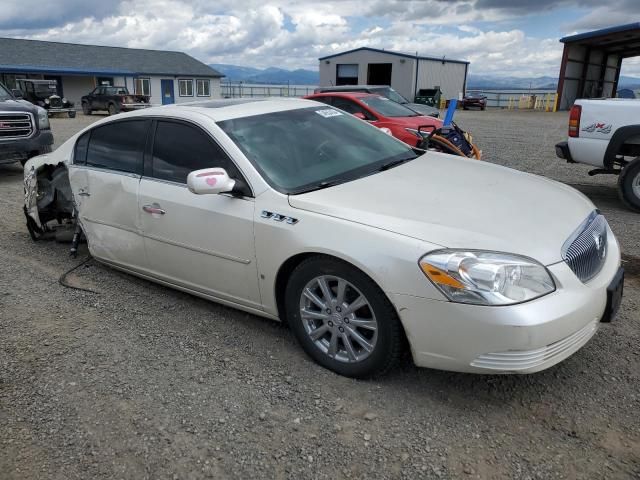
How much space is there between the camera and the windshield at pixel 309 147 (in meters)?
3.44

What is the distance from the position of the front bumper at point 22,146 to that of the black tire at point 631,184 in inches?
370

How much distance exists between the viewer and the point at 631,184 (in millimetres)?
6852

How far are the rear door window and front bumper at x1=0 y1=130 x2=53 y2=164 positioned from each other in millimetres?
6768

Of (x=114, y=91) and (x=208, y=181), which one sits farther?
(x=114, y=91)

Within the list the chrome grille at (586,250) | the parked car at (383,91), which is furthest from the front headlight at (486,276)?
the parked car at (383,91)

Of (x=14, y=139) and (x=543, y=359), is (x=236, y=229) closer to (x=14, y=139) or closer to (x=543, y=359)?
(x=543, y=359)

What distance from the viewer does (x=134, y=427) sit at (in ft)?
9.02

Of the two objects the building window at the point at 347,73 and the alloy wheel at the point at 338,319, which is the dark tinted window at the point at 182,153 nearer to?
the alloy wheel at the point at 338,319

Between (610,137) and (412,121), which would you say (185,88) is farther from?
(610,137)

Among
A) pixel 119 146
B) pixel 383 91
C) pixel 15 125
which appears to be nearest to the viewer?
pixel 119 146

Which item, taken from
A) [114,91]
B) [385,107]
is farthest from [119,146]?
[114,91]

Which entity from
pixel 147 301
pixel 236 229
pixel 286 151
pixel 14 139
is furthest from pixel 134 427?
pixel 14 139

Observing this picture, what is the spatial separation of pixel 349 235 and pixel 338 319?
499mm

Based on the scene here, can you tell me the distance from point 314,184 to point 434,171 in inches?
35.9
